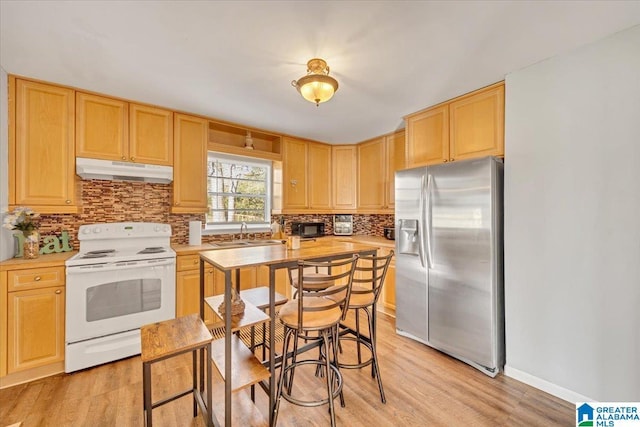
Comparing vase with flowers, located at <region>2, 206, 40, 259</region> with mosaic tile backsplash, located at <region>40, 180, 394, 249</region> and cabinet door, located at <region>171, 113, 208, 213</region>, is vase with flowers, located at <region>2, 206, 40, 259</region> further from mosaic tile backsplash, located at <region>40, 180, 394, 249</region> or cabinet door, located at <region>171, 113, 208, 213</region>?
cabinet door, located at <region>171, 113, 208, 213</region>

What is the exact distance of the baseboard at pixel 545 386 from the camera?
1.88 metres

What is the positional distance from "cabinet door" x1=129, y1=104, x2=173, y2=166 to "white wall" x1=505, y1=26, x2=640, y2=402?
343cm

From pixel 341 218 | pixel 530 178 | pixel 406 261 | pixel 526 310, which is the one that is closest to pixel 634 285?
pixel 526 310

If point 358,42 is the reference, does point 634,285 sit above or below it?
below

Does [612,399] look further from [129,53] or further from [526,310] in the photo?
[129,53]

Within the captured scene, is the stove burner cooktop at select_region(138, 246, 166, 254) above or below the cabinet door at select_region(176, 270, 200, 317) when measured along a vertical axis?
above

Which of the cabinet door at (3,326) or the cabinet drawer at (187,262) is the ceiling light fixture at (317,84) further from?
the cabinet door at (3,326)

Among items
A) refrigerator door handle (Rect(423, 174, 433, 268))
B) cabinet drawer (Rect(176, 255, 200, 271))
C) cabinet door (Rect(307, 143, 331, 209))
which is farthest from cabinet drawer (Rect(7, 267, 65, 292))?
refrigerator door handle (Rect(423, 174, 433, 268))

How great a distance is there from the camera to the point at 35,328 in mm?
2129

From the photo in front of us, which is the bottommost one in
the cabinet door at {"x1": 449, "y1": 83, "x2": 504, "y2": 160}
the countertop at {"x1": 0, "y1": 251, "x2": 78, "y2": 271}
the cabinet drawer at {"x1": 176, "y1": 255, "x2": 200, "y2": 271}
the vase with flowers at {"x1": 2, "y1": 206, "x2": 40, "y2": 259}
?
the cabinet drawer at {"x1": 176, "y1": 255, "x2": 200, "y2": 271}

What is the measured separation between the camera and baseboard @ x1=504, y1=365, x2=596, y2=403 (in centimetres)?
188

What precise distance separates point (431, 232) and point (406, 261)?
0.45 m

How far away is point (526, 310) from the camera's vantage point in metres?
2.13

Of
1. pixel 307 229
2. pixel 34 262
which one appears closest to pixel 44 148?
pixel 34 262
